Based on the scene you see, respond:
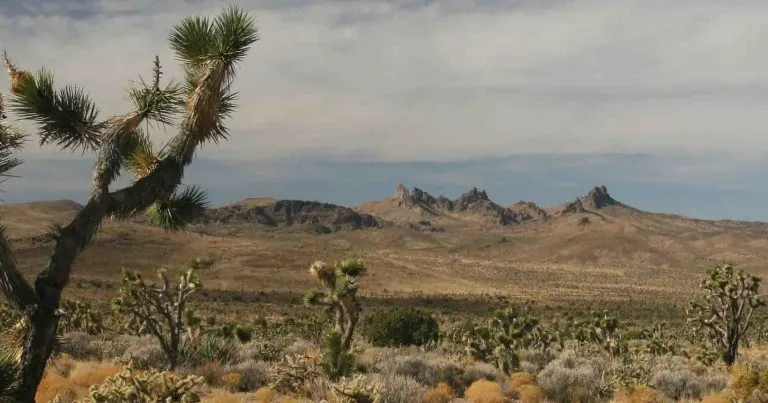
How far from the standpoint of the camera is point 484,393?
11930 mm

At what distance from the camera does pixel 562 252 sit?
6565 inches

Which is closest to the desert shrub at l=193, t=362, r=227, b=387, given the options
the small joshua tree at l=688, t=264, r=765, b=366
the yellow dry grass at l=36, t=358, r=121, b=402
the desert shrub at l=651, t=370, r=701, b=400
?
the yellow dry grass at l=36, t=358, r=121, b=402

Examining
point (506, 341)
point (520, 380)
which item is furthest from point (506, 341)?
point (520, 380)

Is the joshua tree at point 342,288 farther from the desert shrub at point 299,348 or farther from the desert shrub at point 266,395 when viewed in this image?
the desert shrub at point 266,395

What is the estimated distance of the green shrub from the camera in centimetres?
2328

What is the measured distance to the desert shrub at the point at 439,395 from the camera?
11.3 metres

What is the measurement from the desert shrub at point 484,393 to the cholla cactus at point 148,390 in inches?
250

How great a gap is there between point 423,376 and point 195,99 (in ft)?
25.4

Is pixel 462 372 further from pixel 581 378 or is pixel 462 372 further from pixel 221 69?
pixel 221 69

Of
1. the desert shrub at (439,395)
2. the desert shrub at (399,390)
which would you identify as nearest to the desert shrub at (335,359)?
the desert shrub at (399,390)

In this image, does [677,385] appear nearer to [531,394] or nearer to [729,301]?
[531,394]

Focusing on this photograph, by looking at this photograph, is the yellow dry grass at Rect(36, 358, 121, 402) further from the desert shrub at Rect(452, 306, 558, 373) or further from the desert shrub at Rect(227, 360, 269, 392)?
the desert shrub at Rect(452, 306, 558, 373)

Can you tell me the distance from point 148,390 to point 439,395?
6241 mm

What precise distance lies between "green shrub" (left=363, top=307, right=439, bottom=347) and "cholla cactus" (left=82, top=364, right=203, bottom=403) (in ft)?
53.1
